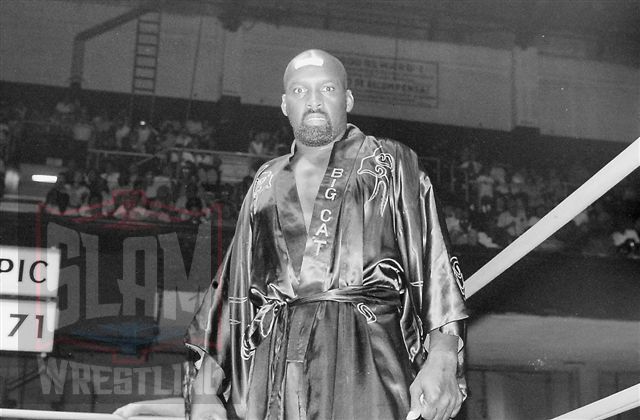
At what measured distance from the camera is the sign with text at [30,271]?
5.02 meters

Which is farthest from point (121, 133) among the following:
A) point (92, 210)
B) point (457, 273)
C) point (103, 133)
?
point (457, 273)

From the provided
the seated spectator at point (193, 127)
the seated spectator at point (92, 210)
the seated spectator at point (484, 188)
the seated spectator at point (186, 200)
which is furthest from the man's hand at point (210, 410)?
the seated spectator at point (193, 127)

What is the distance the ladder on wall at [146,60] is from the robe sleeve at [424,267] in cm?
715

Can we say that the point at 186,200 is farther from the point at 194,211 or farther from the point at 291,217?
the point at 291,217

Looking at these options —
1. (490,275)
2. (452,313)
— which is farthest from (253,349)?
(490,275)

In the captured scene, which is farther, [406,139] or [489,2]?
[489,2]

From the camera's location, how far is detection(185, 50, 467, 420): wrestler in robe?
1.03 meters

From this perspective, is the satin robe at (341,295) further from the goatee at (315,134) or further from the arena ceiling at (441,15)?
the arena ceiling at (441,15)

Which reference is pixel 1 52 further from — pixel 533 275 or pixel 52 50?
pixel 533 275

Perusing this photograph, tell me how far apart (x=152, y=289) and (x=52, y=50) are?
3.82m

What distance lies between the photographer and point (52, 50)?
816 cm

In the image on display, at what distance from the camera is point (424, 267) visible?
3.60 ft

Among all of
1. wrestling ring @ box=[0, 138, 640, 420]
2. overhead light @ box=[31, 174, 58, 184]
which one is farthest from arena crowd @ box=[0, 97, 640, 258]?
wrestling ring @ box=[0, 138, 640, 420]

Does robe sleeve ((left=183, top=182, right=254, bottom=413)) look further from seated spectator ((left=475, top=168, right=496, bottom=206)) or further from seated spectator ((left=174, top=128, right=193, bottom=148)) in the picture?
seated spectator ((left=174, top=128, right=193, bottom=148))
